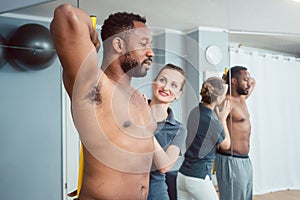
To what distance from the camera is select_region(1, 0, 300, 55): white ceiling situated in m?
1.62

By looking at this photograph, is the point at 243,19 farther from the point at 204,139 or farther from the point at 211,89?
the point at 204,139

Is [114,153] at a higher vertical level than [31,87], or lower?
lower

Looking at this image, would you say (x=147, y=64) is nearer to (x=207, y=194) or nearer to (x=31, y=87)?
(x=207, y=194)

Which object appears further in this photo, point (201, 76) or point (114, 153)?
point (201, 76)

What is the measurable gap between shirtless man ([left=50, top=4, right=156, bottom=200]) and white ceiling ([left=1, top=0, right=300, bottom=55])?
149mm

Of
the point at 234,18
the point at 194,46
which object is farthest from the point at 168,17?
the point at 234,18

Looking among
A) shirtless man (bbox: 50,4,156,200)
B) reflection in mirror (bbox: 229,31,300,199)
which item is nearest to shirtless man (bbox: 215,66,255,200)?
reflection in mirror (bbox: 229,31,300,199)

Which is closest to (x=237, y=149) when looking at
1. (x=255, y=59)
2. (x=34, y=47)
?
(x=255, y=59)

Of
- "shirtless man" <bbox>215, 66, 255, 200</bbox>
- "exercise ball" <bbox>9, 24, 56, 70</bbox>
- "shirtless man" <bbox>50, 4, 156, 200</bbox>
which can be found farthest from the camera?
"exercise ball" <bbox>9, 24, 56, 70</bbox>

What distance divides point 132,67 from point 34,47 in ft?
2.79

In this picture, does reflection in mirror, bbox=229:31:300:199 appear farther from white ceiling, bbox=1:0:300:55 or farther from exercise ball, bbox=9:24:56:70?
exercise ball, bbox=9:24:56:70

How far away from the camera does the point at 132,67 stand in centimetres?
171

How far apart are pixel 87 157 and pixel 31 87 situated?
784mm

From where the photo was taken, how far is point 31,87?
2.28 m
